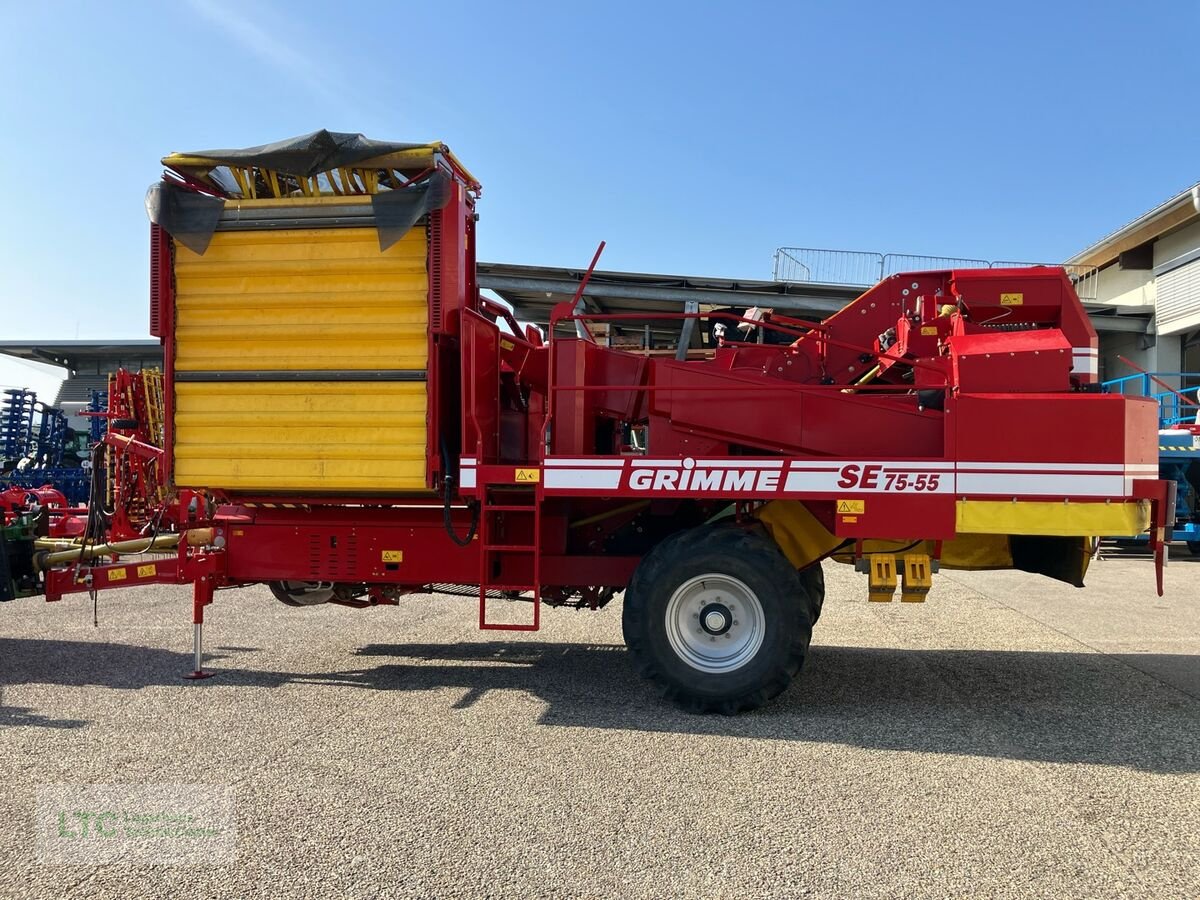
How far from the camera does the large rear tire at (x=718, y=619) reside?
510 cm

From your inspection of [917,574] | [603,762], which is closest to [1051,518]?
[917,574]

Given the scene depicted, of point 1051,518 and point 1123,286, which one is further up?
point 1123,286

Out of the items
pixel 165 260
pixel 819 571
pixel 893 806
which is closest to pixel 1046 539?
pixel 819 571

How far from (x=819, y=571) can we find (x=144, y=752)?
4548 mm

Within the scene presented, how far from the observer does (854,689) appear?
5.68m

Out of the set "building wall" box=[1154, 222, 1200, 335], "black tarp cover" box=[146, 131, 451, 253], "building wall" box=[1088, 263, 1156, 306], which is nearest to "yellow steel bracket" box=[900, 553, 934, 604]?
"black tarp cover" box=[146, 131, 451, 253]

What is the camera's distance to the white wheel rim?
205 inches

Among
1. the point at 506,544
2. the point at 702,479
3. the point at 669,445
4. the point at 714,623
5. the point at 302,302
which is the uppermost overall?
the point at 302,302

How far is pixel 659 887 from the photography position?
10.0 feet

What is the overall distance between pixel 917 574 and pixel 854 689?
95cm

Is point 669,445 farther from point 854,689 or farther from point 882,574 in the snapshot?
point 854,689

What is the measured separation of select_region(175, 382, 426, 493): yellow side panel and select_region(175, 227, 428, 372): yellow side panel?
0.16m

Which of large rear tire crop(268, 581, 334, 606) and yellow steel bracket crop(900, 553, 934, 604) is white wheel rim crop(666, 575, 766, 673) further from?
large rear tire crop(268, 581, 334, 606)

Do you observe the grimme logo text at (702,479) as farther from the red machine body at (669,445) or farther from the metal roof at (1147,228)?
the metal roof at (1147,228)
